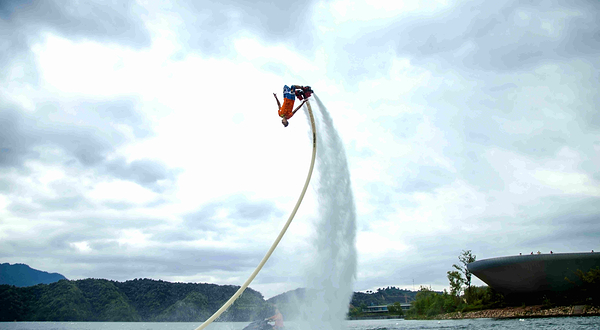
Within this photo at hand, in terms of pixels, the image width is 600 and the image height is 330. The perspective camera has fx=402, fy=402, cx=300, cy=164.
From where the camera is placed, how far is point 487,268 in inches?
3438

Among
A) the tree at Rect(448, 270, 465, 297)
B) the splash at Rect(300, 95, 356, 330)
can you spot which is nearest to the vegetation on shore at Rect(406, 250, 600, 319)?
the tree at Rect(448, 270, 465, 297)

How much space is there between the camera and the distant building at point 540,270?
7844cm

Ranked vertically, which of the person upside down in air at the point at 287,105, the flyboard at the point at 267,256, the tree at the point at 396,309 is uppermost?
the person upside down in air at the point at 287,105

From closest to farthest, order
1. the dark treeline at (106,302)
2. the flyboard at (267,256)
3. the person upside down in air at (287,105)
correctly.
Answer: the flyboard at (267,256) < the person upside down in air at (287,105) < the dark treeline at (106,302)

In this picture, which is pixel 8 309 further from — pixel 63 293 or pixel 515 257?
pixel 515 257

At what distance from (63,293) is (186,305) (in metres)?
53.3

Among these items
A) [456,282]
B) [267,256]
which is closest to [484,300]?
[456,282]

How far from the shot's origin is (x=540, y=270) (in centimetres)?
7981

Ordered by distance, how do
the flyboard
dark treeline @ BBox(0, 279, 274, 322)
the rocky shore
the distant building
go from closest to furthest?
the flyboard → the rocky shore → the distant building → dark treeline @ BBox(0, 279, 274, 322)

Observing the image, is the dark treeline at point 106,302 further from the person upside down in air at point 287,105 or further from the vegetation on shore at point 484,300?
the person upside down in air at point 287,105

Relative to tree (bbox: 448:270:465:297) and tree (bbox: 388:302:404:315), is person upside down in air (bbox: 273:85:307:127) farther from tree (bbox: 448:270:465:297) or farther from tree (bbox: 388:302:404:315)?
tree (bbox: 388:302:404:315)

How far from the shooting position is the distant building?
3088 inches

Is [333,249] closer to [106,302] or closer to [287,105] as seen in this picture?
[287,105]

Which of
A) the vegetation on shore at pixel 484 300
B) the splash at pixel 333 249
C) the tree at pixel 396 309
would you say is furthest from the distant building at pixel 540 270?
the tree at pixel 396 309
